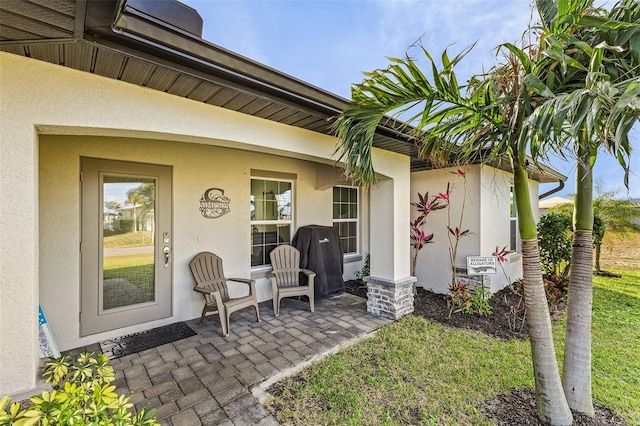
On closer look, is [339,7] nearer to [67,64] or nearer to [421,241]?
[421,241]

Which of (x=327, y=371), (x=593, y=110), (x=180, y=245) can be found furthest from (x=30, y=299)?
(x=593, y=110)

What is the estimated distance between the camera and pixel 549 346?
2242 mm

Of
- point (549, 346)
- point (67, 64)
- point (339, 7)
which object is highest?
point (339, 7)

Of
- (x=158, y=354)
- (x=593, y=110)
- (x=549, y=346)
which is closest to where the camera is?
(x=593, y=110)

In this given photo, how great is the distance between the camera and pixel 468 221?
223 inches

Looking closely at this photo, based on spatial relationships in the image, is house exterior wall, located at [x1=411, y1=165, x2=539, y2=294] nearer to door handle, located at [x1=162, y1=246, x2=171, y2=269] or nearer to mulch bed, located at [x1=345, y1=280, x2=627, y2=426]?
mulch bed, located at [x1=345, y1=280, x2=627, y2=426]

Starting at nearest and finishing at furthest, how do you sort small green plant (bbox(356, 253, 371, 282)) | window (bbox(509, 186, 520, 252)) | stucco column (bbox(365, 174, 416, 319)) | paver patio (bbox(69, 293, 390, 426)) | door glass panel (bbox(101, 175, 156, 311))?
paver patio (bbox(69, 293, 390, 426))
door glass panel (bbox(101, 175, 156, 311))
stucco column (bbox(365, 174, 416, 319))
small green plant (bbox(356, 253, 371, 282))
window (bbox(509, 186, 520, 252))

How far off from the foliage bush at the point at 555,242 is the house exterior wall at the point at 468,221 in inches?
35.5

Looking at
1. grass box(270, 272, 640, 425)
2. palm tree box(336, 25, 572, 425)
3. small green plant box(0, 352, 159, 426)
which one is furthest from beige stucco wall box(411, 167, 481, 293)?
small green plant box(0, 352, 159, 426)

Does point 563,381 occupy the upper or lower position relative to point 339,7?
lower

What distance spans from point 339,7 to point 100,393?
349 inches

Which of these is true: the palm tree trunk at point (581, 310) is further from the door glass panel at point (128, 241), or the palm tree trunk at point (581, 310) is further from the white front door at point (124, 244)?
the door glass panel at point (128, 241)

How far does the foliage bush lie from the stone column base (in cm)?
414

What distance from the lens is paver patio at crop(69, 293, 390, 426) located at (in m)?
2.47
